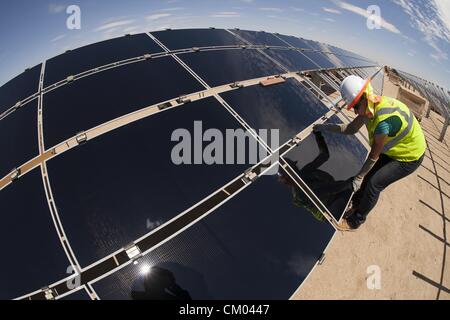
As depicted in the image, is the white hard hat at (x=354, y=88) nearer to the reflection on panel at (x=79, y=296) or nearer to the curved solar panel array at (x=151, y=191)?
the curved solar panel array at (x=151, y=191)

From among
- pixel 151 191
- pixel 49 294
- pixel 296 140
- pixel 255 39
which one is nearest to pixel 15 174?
pixel 49 294

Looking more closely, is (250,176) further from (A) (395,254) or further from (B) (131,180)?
(A) (395,254)

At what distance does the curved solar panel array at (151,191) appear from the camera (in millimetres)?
2807

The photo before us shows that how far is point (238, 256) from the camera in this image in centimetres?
317

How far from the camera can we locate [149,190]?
3.21 metres

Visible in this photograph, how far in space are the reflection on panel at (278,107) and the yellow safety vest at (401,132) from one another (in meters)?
1.34

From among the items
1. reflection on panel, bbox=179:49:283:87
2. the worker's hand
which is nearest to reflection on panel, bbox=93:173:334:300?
the worker's hand

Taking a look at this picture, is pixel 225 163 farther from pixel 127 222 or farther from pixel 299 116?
pixel 299 116

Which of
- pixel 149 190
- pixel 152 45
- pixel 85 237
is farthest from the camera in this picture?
pixel 152 45

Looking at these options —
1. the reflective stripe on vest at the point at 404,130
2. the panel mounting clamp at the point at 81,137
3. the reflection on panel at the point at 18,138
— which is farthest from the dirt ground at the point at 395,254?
the reflection on panel at the point at 18,138

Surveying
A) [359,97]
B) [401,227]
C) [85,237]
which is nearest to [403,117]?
[359,97]

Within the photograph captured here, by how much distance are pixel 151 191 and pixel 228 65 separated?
4.35 metres

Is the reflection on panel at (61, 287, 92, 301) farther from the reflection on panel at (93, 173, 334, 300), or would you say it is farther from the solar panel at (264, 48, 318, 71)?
the solar panel at (264, 48, 318, 71)
